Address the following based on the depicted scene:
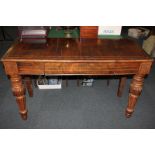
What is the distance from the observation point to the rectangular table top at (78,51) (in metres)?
1.28

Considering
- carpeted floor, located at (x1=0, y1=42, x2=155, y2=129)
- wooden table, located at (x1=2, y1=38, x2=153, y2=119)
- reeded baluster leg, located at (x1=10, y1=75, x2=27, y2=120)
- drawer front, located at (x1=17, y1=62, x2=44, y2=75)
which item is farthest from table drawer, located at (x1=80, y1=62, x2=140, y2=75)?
carpeted floor, located at (x1=0, y1=42, x2=155, y2=129)

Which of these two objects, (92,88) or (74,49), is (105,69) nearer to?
(74,49)

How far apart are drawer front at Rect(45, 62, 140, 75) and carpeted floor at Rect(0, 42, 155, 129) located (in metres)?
0.66

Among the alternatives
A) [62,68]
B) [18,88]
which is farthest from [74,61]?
[18,88]

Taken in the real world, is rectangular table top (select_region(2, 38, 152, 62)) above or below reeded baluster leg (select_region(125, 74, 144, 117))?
above

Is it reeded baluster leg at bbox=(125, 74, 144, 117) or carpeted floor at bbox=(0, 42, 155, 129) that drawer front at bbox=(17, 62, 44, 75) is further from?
reeded baluster leg at bbox=(125, 74, 144, 117)

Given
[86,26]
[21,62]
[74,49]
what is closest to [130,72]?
[74,49]

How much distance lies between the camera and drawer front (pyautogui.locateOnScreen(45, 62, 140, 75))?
50.9 inches

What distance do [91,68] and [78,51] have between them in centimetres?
20

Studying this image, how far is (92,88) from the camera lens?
7.40 ft

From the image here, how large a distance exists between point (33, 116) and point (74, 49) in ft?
2.98

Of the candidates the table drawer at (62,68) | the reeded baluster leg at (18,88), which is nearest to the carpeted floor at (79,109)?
the reeded baluster leg at (18,88)

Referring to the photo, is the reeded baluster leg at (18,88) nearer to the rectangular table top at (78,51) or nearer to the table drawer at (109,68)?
the rectangular table top at (78,51)

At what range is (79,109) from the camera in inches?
74.7
